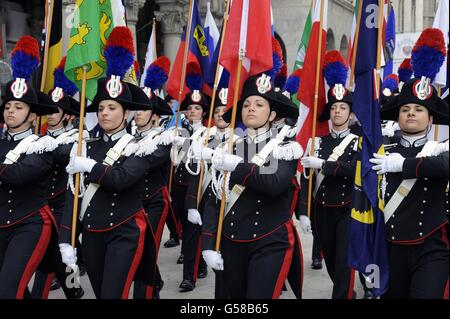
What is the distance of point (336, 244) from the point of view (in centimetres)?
645

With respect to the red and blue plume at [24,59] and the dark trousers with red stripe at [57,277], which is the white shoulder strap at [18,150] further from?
the dark trousers with red stripe at [57,277]

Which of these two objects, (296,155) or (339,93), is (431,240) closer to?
(296,155)

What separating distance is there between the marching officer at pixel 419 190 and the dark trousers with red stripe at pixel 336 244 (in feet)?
4.48

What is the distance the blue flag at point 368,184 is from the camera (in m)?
4.88

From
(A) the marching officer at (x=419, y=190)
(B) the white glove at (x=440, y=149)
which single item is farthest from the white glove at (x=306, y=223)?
(B) the white glove at (x=440, y=149)

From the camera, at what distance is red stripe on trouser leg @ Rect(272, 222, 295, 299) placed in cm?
472

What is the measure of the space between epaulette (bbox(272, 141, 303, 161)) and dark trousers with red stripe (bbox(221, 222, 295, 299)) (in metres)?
0.48

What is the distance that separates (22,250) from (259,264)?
6.03 feet

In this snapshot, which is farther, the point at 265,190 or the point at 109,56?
the point at 109,56

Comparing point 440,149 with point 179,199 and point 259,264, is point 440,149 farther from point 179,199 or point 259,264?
point 179,199

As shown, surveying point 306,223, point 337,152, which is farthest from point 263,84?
point 337,152
